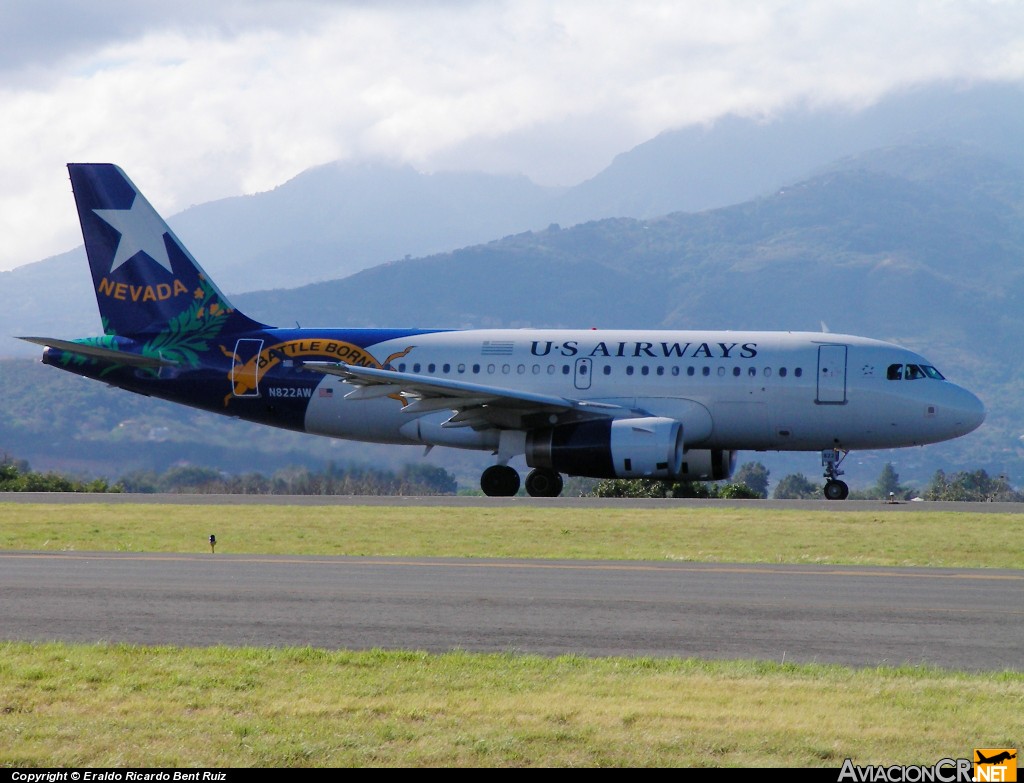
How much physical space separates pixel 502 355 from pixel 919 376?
31.9 feet

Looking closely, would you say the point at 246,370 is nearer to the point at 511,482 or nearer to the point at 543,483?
the point at 511,482

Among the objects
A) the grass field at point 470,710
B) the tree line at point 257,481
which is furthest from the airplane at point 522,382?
the grass field at point 470,710

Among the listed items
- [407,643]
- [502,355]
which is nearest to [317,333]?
[502,355]

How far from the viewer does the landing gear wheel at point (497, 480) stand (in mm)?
34188

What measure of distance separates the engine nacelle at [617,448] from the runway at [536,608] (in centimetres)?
1397

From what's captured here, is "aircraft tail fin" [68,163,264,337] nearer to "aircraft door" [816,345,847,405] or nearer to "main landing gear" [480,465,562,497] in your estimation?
"main landing gear" [480,465,562,497]

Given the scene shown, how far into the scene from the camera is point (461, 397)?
33031 mm

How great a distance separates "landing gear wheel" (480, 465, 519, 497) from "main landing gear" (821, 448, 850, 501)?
7195 millimetres

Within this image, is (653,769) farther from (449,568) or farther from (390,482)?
(390,482)

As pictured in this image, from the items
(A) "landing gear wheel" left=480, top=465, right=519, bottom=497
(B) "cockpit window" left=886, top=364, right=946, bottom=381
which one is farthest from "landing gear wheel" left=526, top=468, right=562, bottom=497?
(B) "cockpit window" left=886, top=364, right=946, bottom=381

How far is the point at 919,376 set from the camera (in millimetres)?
33969

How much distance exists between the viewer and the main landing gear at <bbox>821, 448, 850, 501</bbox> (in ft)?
111

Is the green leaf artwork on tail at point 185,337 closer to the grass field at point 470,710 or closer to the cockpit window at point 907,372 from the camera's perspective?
the cockpit window at point 907,372

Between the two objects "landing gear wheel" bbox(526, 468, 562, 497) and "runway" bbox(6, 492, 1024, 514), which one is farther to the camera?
"landing gear wheel" bbox(526, 468, 562, 497)
